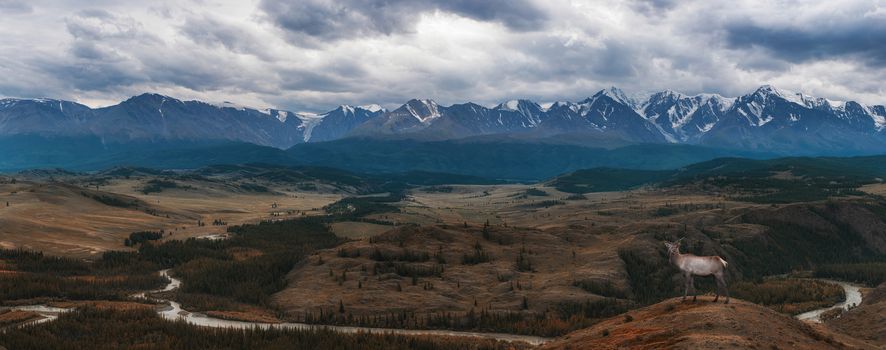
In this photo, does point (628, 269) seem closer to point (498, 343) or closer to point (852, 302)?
point (852, 302)

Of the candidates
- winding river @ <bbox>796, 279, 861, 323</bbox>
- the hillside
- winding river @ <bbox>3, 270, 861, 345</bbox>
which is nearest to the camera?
the hillside

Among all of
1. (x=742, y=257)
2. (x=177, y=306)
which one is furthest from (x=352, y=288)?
(x=742, y=257)

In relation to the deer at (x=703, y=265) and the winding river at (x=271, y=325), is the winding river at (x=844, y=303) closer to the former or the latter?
the winding river at (x=271, y=325)

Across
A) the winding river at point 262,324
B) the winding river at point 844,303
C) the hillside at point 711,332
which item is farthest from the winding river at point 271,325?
the winding river at point 844,303

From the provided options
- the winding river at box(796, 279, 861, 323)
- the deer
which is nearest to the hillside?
the deer

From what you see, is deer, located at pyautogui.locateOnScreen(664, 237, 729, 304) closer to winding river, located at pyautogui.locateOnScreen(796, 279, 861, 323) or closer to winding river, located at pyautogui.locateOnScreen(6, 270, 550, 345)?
winding river, located at pyautogui.locateOnScreen(6, 270, 550, 345)

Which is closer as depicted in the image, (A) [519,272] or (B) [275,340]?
(B) [275,340]

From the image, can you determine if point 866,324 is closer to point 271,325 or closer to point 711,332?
point 711,332
